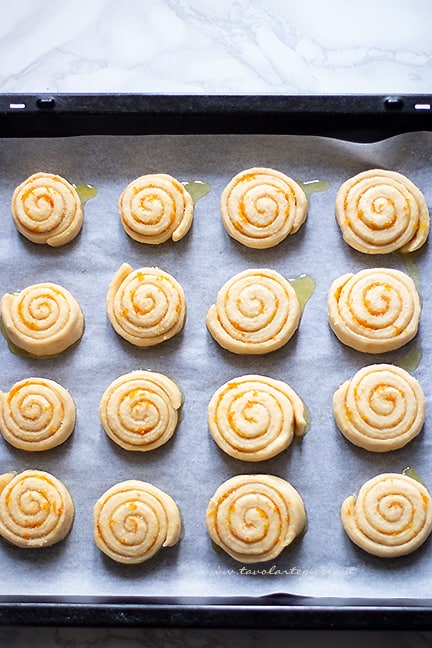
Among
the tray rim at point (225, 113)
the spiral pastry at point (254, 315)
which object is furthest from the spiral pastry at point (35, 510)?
the tray rim at point (225, 113)

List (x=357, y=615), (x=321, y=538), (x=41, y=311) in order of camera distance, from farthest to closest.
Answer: (x=41, y=311) → (x=321, y=538) → (x=357, y=615)

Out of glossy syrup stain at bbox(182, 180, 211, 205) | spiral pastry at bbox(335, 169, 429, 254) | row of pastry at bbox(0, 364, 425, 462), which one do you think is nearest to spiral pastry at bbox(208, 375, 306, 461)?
row of pastry at bbox(0, 364, 425, 462)

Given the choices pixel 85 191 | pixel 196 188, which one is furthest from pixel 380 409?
pixel 85 191

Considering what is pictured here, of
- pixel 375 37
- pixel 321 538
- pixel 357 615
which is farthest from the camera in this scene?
pixel 375 37

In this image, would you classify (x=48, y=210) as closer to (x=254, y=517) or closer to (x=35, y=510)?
(x=35, y=510)

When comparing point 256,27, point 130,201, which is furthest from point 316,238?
point 256,27

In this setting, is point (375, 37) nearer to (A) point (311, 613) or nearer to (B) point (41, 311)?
(B) point (41, 311)

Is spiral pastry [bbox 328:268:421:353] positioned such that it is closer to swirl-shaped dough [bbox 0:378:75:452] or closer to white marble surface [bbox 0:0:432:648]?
white marble surface [bbox 0:0:432:648]
